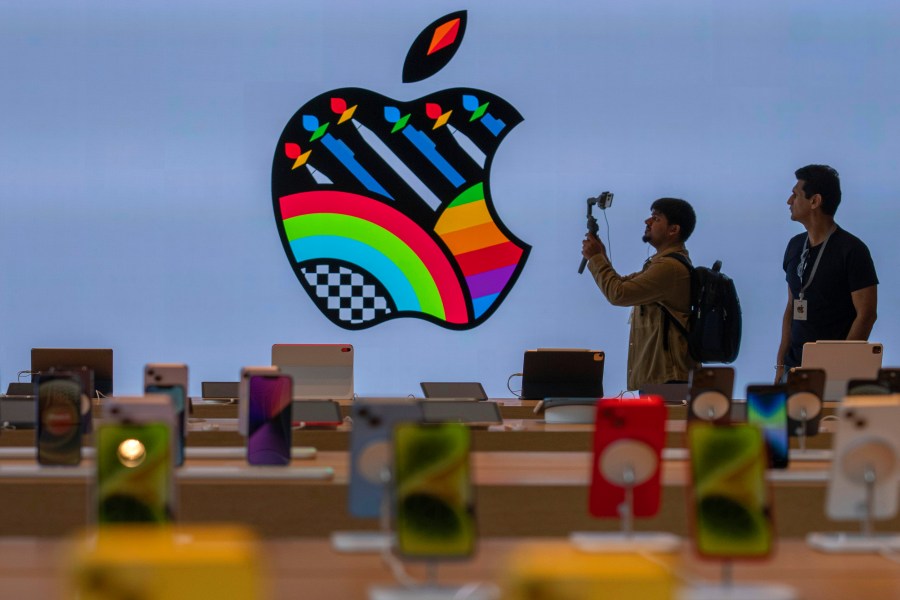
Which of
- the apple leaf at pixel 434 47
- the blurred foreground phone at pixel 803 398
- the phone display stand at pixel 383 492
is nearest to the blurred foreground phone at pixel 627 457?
the phone display stand at pixel 383 492

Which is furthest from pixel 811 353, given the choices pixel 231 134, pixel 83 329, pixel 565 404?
pixel 83 329

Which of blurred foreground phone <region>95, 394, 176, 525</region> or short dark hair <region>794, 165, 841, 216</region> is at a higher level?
short dark hair <region>794, 165, 841, 216</region>

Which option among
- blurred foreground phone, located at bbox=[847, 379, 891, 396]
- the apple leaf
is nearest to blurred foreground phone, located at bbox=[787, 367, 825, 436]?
blurred foreground phone, located at bbox=[847, 379, 891, 396]

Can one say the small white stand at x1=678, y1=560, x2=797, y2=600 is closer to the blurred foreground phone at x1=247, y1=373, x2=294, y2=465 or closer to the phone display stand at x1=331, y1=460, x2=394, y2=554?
the phone display stand at x1=331, y1=460, x2=394, y2=554

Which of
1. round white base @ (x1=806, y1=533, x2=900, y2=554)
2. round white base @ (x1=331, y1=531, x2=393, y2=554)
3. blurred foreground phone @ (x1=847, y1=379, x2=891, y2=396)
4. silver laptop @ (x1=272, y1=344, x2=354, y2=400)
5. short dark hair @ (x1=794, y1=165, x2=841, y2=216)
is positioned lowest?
round white base @ (x1=806, y1=533, x2=900, y2=554)

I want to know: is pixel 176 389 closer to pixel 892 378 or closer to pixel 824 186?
pixel 892 378

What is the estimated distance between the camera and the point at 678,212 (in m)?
5.66

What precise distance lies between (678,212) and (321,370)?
1.74 meters

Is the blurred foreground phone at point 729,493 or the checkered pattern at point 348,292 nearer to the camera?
the blurred foreground phone at point 729,493

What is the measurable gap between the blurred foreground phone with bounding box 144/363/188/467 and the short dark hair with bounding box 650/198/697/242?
8.16ft

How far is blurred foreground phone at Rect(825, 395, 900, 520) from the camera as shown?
8.68 feet

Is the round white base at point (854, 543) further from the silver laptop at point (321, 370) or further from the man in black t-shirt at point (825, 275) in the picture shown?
the silver laptop at point (321, 370)

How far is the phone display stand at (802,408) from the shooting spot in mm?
3914

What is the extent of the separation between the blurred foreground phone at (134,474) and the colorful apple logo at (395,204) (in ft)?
17.2
